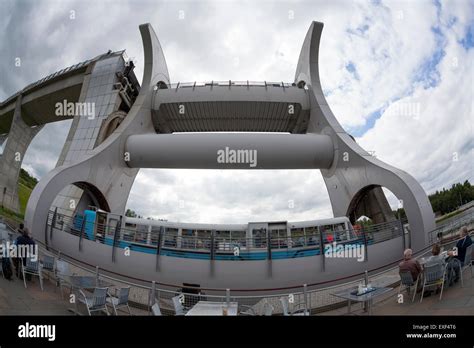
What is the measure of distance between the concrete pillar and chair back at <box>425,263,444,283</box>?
70.9 feet

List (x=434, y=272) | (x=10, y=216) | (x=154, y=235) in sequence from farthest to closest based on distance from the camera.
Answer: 1. (x=10, y=216)
2. (x=154, y=235)
3. (x=434, y=272)

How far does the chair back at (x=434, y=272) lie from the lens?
14.7ft

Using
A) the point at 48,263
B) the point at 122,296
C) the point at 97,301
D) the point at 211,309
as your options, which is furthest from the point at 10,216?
the point at 211,309

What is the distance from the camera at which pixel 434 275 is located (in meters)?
4.52

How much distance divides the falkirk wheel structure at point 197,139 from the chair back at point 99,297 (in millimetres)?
4217

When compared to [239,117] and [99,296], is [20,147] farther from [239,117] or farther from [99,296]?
[99,296]

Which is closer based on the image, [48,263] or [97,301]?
[97,301]

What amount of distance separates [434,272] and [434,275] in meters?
0.05

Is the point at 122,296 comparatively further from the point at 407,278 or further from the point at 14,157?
the point at 14,157

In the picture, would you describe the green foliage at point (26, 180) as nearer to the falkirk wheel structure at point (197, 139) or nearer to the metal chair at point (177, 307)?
the falkirk wheel structure at point (197, 139)

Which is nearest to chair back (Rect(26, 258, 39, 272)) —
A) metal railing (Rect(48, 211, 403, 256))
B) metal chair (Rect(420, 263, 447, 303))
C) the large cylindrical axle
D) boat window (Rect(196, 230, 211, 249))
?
metal railing (Rect(48, 211, 403, 256))

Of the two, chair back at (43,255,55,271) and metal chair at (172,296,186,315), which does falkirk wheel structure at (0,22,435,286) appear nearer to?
chair back at (43,255,55,271)
